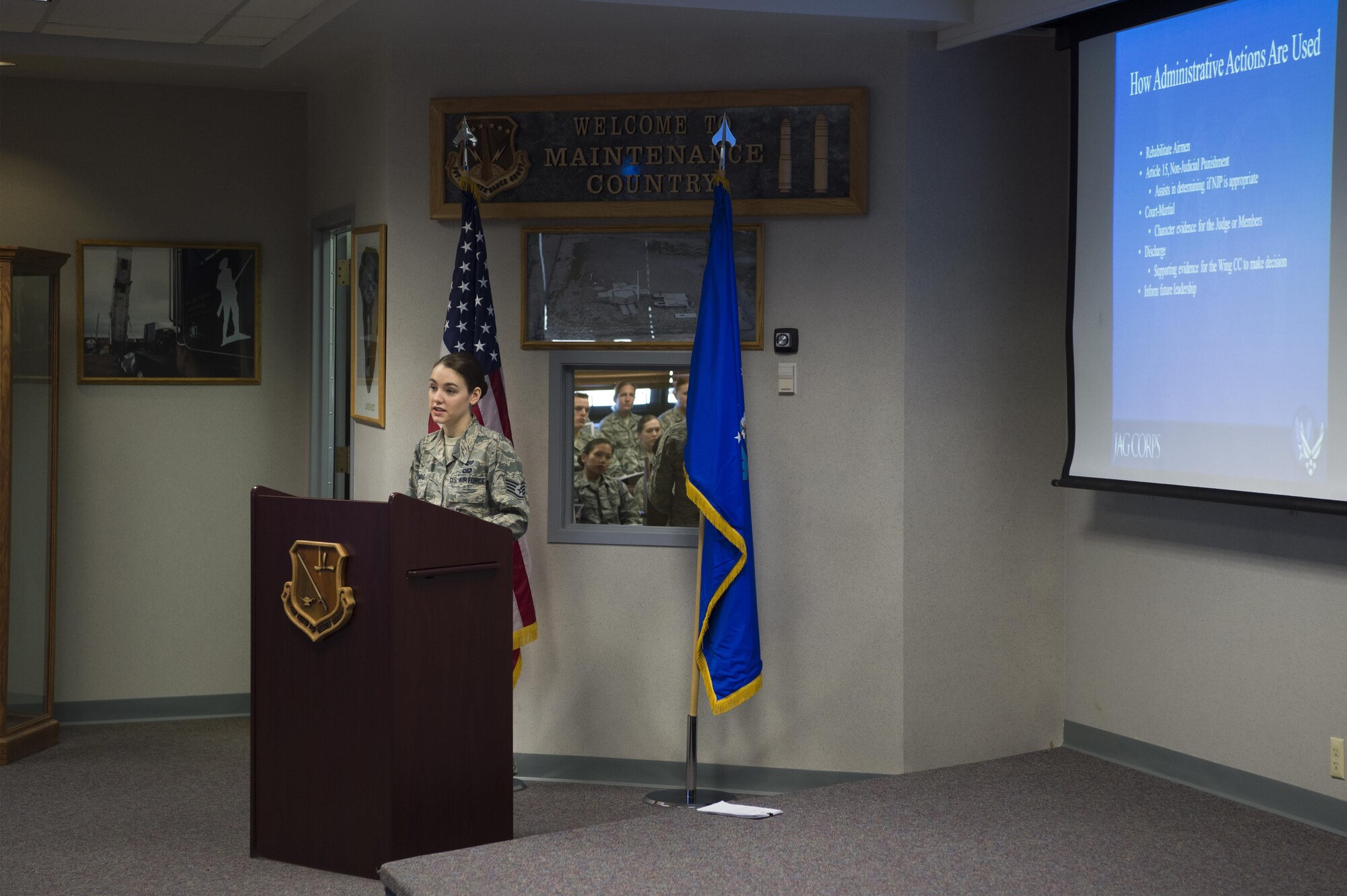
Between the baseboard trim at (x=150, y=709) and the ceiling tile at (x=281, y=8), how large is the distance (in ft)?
8.92

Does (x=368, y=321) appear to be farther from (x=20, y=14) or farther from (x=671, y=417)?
(x=20, y=14)

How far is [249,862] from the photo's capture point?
3.64 meters

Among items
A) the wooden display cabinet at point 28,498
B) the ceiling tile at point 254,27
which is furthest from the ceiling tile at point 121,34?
the wooden display cabinet at point 28,498

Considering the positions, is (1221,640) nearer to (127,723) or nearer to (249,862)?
(249,862)

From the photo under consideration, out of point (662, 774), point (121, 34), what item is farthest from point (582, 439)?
point (121, 34)

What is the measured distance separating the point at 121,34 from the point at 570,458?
90.9 inches

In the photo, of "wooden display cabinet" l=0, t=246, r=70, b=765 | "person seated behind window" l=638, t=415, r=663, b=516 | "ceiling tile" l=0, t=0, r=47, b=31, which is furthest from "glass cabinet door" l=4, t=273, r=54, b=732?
"person seated behind window" l=638, t=415, r=663, b=516

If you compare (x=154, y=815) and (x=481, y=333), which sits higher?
(x=481, y=333)

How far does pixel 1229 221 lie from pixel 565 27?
2.21m

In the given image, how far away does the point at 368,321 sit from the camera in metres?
4.84

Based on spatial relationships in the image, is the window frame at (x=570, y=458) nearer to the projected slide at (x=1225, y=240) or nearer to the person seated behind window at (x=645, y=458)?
the person seated behind window at (x=645, y=458)

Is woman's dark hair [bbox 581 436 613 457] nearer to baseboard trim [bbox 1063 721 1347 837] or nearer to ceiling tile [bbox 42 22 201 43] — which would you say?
baseboard trim [bbox 1063 721 1347 837]

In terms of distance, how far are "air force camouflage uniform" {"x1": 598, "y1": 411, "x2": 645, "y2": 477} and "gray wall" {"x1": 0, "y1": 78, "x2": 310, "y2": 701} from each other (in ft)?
5.54

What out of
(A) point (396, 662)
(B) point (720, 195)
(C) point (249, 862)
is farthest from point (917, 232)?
(C) point (249, 862)
